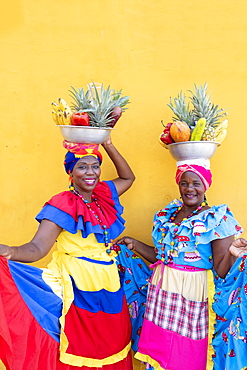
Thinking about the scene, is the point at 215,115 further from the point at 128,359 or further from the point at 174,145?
the point at 128,359

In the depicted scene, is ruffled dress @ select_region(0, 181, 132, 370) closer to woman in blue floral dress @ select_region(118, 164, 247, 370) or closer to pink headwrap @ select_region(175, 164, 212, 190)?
woman in blue floral dress @ select_region(118, 164, 247, 370)

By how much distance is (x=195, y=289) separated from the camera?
10.4 ft

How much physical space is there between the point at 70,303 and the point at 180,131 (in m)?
1.45

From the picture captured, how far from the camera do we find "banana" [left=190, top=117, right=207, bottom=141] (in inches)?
127

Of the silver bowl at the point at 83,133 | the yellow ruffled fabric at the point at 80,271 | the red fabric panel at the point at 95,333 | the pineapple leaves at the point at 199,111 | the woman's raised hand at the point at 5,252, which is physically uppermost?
the pineapple leaves at the point at 199,111

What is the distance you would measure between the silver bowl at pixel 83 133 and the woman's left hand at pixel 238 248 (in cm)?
120

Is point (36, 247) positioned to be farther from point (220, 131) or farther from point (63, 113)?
point (220, 131)

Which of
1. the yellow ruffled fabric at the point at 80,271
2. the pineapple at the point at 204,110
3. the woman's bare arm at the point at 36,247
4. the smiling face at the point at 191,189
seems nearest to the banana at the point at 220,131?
the pineapple at the point at 204,110

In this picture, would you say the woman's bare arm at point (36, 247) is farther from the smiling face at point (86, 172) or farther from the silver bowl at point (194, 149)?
the silver bowl at point (194, 149)

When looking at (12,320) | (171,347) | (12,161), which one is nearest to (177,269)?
(171,347)

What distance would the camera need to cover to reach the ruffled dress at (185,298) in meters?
3.09

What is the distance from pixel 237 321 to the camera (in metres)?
2.86

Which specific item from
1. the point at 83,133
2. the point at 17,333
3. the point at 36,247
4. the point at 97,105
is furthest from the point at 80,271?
the point at 97,105

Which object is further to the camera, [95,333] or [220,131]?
[220,131]
